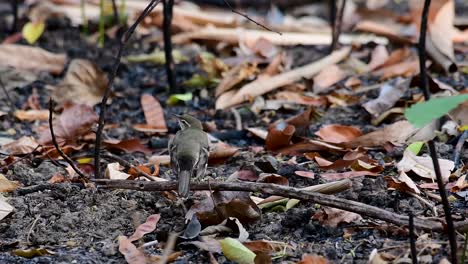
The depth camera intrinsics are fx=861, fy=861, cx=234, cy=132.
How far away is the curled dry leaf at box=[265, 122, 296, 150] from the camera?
4633 millimetres

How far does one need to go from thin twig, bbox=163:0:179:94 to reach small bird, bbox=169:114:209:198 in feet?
4.50

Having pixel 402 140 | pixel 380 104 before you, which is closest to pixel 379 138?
pixel 402 140

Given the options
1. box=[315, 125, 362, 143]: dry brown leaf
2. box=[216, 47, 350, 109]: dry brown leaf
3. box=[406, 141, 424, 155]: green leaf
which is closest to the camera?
box=[406, 141, 424, 155]: green leaf

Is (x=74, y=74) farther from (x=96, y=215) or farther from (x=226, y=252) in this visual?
(x=226, y=252)

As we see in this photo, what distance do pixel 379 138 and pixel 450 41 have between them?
2.16m

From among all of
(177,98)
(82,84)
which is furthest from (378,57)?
(82,84)

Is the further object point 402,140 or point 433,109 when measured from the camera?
point 402,140

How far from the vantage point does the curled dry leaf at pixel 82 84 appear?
5.93 m

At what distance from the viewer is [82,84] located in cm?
597

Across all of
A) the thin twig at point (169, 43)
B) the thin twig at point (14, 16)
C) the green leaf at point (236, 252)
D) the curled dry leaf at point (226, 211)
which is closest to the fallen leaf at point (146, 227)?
the curled dry leaf at point (226, 211)

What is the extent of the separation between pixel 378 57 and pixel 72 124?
2582 millimetres

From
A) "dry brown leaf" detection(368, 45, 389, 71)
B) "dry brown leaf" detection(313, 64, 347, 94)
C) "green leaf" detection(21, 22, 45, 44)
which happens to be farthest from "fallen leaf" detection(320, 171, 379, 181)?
"green leaf" detection(21, 22, 45, 44)

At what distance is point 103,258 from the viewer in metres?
3.22

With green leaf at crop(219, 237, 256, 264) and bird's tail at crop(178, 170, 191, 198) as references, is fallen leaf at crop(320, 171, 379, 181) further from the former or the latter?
green leaf at crop(219, 237, 256, 264)
